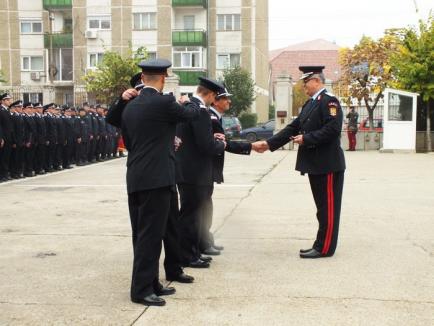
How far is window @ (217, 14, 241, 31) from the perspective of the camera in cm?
4812

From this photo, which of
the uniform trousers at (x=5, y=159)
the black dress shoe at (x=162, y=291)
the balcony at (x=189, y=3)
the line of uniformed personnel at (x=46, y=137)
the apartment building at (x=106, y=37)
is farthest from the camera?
the apartment building at (x=106, y=37)

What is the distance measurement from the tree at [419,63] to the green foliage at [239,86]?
20.3 metres

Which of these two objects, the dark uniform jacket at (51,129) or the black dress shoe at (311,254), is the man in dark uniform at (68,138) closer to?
the dark uniform jacket at (51,129)

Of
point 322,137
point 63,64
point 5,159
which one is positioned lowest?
point 5,159

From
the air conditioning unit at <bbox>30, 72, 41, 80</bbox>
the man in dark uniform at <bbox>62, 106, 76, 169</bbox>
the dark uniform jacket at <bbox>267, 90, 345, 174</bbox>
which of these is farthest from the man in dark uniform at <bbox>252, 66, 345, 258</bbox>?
the air conditioning unit at <bbox>30, 72, 41, 80</bbox>

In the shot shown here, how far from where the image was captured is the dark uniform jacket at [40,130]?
16.4 meters

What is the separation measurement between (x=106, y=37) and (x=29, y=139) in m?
33.6

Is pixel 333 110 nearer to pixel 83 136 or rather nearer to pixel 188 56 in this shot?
pixel 83 136

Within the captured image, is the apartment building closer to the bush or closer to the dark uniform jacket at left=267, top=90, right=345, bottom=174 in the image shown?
the bush

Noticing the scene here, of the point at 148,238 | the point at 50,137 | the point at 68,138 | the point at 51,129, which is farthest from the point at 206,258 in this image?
the point at 68,138

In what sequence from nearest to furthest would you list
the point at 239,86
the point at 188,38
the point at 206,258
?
the point at 206,258
the point at 239,86
the point at 188,38

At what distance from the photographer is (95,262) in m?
6.30

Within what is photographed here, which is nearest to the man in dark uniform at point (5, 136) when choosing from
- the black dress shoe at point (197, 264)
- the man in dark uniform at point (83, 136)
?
the man in dark uniform at point (83, 136)

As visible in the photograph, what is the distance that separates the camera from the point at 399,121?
24328mm
